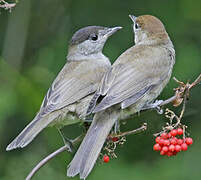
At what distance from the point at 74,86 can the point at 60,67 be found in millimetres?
1627

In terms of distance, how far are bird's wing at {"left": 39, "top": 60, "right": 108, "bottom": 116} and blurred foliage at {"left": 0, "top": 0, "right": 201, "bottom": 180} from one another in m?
0.77

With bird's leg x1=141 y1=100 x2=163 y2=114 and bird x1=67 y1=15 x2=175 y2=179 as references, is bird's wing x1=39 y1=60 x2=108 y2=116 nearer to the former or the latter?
bird x1=67 y1=15 x2=175 y2=179

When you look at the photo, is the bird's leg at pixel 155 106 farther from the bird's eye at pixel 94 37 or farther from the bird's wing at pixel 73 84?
the bird's eye at pixel 94 37

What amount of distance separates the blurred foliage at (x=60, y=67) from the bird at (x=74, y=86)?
2.48 feet

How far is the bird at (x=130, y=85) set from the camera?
443cm

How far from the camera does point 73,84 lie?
5.59 m

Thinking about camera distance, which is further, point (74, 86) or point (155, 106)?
point (74, 86)

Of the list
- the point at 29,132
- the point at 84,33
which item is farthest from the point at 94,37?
the point at 29,132

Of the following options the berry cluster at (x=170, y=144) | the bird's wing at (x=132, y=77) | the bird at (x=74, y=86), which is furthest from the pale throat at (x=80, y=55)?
the berry cluster at (x=170, y=144)

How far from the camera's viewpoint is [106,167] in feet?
21.4

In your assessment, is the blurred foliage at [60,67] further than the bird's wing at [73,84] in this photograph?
Yes

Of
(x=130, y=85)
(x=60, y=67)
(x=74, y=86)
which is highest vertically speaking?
(x=130, y=85)

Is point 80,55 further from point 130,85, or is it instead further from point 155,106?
point 155,106

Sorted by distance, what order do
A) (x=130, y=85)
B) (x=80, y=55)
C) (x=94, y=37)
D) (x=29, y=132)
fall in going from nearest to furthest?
(x=29, y=132)
(x=130, y=85)
(x=94, y=37)
(x=80, y=55)
